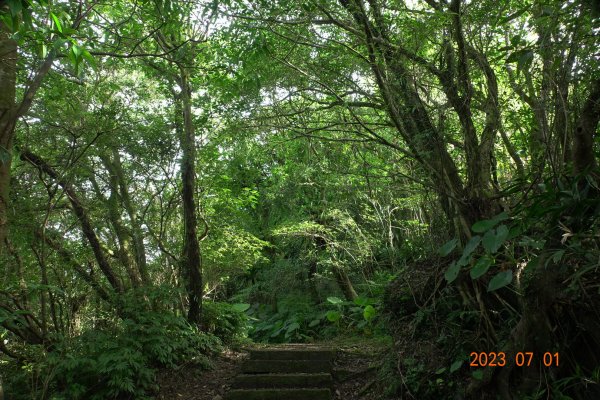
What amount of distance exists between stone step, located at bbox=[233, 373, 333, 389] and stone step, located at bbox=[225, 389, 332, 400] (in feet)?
0.88

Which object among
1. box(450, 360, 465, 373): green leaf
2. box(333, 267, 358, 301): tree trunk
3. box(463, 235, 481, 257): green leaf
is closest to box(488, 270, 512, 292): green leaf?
box(463, 235, 481, 257): green leaf

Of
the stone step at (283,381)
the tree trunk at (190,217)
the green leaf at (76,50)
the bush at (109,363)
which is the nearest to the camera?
the green leaf at (76,50)

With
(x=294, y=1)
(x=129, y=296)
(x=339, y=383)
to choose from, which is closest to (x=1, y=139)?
(x=294, y=1)

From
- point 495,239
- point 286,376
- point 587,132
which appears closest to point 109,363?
point 286,376

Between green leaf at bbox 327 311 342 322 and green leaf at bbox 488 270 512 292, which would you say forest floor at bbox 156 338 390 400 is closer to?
green leaf at bbox 327 311 342 322

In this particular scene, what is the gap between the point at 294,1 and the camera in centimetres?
475

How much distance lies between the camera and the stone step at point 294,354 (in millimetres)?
6484

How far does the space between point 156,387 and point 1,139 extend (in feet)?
13.2

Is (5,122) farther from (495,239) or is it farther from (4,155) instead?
(495,239)

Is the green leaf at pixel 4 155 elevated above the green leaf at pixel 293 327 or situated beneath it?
elevated above

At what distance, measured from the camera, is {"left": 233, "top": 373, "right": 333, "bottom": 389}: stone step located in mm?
5887

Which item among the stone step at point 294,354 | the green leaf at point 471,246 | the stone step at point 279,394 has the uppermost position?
the green leaf at point 471,246

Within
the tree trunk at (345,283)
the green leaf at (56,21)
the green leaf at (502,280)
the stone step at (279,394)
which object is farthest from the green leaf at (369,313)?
the green leaf at (56,21)

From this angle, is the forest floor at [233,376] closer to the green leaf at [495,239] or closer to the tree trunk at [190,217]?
the tree trunk at [190,217]
